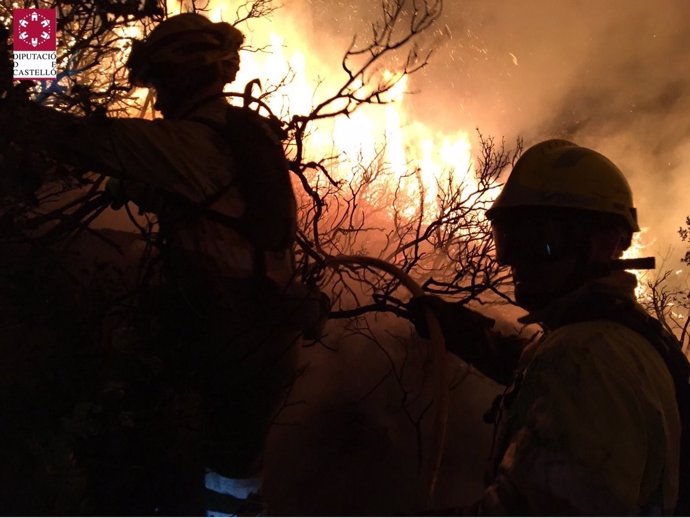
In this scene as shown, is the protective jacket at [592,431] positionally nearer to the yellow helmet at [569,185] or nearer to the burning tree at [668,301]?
the yellow helmet at [569,185]

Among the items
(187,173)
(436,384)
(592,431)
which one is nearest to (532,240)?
(436,384)

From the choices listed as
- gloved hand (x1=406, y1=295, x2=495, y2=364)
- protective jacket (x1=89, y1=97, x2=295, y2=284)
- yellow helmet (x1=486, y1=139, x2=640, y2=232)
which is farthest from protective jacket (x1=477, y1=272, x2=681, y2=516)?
protective jacket (x1=89, y1=97, x2=295, y2=284)

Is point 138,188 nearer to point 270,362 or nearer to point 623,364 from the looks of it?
point 270,362

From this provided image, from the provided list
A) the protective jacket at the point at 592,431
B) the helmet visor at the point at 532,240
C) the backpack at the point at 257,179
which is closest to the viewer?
the protective jacket at the point at 592,431

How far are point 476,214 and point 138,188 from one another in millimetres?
5006

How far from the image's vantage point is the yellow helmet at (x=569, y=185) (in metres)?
2.22

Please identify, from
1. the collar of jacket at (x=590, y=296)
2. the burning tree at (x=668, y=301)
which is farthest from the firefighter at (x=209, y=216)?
the burning tree at (x=668, y=301)

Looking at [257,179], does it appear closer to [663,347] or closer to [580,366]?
[580,366]

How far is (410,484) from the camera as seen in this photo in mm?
4816

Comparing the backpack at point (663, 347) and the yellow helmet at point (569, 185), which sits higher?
the yellow helmet at point (569, 185)

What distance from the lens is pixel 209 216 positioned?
8.48 ft

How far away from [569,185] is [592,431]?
1.09m

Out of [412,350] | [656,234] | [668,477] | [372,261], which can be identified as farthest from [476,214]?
[656,234]

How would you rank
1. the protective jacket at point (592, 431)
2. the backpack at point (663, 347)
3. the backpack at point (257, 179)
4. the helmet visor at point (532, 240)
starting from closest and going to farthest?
the protective jacket at point (592, 431), the backpack at point (663, 347), the helmet visor at point (532, 240), the backpack at point (257, 179)
